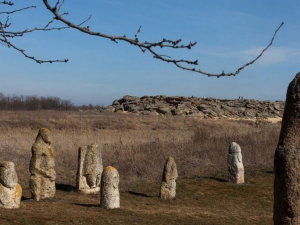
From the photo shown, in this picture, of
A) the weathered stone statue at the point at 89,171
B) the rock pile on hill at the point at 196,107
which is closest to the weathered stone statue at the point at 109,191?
the weathered stone statue at the point at 89,171

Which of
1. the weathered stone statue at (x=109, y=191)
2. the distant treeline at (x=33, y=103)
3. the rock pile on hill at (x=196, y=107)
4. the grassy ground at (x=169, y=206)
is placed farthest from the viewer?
the distant treeline at (x=33, y=103)

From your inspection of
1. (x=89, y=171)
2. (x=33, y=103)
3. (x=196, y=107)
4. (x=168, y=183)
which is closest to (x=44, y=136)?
(x=89, y=171)

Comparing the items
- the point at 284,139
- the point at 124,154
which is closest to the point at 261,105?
the point at 124,154

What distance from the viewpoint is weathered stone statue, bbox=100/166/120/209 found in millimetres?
10938

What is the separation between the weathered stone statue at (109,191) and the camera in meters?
10.9

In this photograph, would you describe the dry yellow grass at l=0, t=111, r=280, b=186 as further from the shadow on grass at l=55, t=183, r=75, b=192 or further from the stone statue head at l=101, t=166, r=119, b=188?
the stone statue head at l=101, t=166, r=119, b=188

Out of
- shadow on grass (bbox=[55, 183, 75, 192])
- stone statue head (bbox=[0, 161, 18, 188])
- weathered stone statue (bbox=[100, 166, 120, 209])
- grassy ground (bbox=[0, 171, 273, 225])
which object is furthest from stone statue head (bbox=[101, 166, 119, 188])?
shadow on grass (bbox=[55, 183, 75, 192])

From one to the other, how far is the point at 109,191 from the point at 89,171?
226cm

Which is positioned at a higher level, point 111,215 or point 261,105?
point 261,105

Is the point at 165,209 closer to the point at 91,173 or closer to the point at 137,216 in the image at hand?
the point at 137,216

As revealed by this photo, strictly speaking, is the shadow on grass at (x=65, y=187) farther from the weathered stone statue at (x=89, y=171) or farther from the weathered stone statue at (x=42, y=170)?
the weathered stone statue at (x=42, y=170)

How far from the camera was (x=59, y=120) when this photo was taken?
104 ft

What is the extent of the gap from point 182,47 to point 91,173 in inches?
403

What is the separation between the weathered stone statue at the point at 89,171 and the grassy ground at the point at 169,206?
0.30 meters
